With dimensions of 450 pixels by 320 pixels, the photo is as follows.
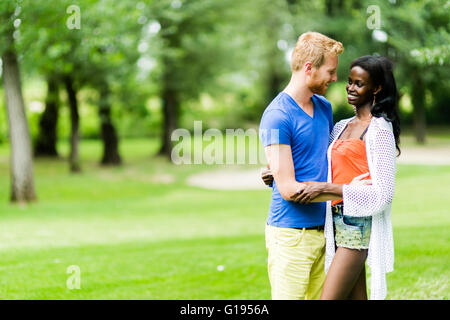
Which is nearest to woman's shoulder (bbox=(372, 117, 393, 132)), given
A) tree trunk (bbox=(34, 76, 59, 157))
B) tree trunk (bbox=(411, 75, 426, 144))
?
tree trunk (bbox=(411, 75, 426, 144))

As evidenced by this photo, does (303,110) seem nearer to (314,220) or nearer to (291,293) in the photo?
(314,220)

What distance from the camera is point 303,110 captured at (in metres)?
3.04

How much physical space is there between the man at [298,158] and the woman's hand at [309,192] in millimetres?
26

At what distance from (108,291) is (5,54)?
1110 centimetres

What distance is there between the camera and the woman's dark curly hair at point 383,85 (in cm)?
313

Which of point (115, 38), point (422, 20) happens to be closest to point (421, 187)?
point (422, 20)

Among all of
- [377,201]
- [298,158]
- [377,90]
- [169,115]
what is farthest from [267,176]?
[169,115]

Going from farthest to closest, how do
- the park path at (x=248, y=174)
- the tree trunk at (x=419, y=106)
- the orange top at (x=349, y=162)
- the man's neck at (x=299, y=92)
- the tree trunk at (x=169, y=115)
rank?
the tree trunk at (x=169, y=115)
the tree trunk at (x=419, y=106)
the park path at (x=248, y=174)
the orange top at (x=349, y=162)
the man's neck at (x=299, y=92)

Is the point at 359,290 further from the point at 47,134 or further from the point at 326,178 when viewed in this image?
the point at 47,134

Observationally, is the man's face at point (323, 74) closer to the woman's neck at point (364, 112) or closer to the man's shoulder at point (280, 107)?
the man's shoulder at point (280, 107)

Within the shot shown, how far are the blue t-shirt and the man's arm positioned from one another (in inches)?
1.5

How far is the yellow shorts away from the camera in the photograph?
3051 millimetres

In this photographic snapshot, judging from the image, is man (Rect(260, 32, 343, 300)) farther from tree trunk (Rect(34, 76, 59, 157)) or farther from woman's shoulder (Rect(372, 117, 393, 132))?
tree trunk (Rect(34, 76, 59, 157))

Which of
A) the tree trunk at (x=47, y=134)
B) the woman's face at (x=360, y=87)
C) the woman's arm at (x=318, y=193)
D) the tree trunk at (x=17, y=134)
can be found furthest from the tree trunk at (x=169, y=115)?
the woman's arm at (x=318, y=193)
